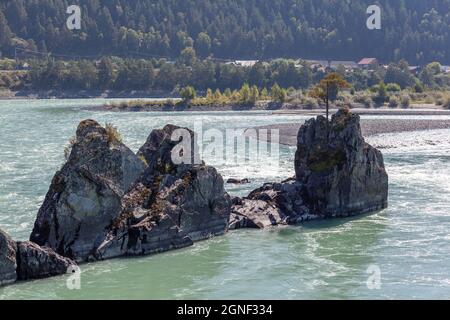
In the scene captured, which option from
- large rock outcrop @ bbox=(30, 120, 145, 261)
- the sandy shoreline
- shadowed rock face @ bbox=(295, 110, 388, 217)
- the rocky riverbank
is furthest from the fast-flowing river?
the sandy shoreline

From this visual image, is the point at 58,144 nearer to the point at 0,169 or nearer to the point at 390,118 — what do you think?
the point at 0,169

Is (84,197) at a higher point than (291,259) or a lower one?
higher

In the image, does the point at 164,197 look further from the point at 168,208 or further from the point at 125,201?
the point at 125,201

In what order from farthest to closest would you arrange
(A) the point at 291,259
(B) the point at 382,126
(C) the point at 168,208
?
(B) the point at 382,126
(C) the point at 168,208
(A) the point at 291,259

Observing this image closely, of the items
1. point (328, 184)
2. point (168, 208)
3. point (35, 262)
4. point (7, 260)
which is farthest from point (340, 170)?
point (7, 260)

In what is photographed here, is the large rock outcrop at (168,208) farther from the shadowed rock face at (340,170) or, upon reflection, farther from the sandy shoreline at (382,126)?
the sandy shoreline at (382,126)

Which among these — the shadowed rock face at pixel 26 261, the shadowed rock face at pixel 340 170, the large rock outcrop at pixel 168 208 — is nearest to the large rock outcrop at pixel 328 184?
→ the shadowed rock face at pixel 340 170
